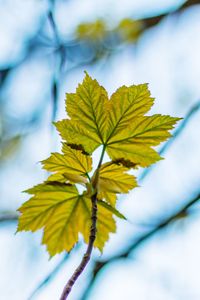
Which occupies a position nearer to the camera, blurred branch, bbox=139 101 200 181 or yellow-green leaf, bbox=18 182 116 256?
yellow-green leaf, bbox=18 182 116 256

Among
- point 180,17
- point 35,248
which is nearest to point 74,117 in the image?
point 35,248

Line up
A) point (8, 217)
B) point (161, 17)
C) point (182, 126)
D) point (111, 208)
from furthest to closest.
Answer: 1. point (161, 17)
2. point (8, 217)
3. point (182, 126)
4. point (111, 208)

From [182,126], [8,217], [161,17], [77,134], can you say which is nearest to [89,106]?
[77,134]

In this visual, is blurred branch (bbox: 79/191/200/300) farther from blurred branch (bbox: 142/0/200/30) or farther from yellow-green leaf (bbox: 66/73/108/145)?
yellow-green leaf (bbox: 66/73/108/145)

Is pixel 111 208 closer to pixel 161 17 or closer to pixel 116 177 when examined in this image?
pixel 116 177

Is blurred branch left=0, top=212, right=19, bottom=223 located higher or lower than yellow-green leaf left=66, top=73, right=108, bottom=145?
lower

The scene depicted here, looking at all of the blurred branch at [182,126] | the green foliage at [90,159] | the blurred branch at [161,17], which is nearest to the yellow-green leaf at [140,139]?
the green foliage at [90,159]

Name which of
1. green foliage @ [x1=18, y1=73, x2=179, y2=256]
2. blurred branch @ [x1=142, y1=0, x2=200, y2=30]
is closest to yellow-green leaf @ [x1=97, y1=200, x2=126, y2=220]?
green foliage @ [x1=18, y1=73, x2=179, y2=256]
